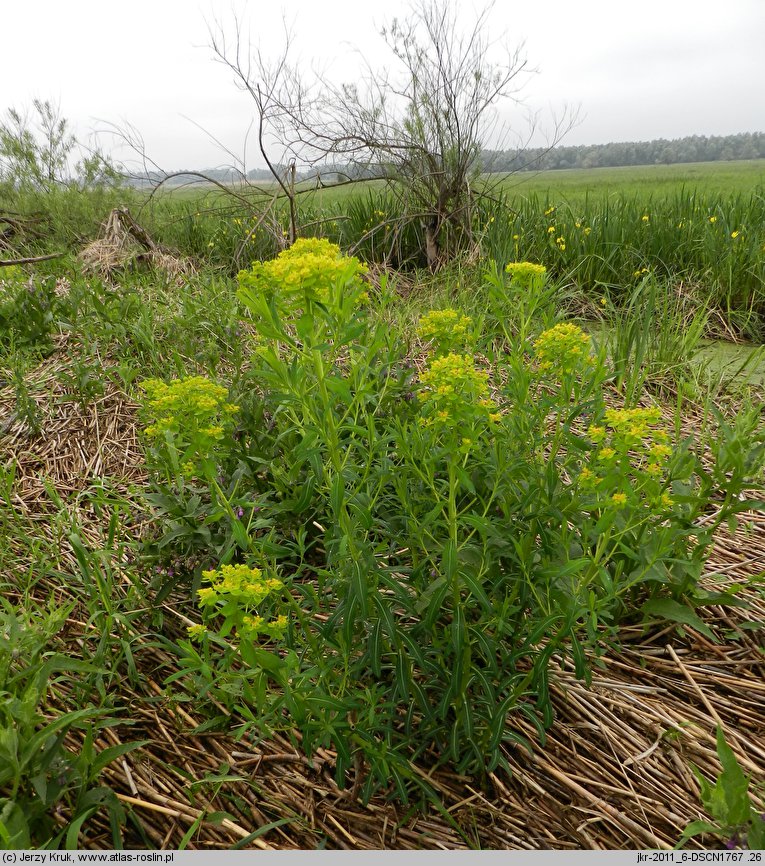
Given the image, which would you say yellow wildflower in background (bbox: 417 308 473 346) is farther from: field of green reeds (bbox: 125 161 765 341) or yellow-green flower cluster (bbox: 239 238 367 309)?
field of green reeds (bbox: 125 161 765 341)

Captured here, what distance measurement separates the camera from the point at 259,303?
1.32 meters

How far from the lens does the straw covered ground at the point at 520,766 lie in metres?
1.51

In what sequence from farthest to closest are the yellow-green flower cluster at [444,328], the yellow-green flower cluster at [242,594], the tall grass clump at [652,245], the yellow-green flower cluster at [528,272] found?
the tall grass clump at [652,245]
the yellow-green flower cluster at [528,272]
the yellow-green flower cluster at [444,328]
the yellow-green flower cluster at [242,594]

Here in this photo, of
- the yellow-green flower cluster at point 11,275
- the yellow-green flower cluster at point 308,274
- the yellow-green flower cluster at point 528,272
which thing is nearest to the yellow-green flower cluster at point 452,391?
the yellow-green flower cluster at point 308,274

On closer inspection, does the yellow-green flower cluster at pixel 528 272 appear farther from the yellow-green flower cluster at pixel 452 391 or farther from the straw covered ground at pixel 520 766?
the straw covered ground at pixel 520 766

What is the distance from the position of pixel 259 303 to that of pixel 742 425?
1.72m

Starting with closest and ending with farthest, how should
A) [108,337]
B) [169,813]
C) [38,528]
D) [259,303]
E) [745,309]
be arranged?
[259,303]
[169,813]
[38,528]
[108,337]
[745,309]

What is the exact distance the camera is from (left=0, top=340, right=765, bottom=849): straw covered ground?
1513 mm

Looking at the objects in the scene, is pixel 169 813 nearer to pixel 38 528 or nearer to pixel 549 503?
pixel 549 503

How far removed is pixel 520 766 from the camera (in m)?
1.67

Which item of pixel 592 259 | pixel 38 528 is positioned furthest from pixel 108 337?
pixel 592 259

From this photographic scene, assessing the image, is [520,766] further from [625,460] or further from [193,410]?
[193,410]

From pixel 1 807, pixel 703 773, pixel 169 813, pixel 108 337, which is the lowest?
pixel 703 773

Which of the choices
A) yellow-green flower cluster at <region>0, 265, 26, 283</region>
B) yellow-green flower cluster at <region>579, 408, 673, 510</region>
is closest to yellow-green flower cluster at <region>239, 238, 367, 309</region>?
yellow-green flower cluster at <region>579, 408, 673, 510</region>
